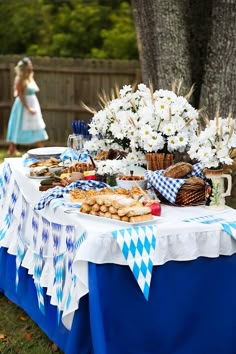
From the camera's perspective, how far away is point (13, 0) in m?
18.5

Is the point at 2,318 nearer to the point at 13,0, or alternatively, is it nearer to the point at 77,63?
the point at 77,63

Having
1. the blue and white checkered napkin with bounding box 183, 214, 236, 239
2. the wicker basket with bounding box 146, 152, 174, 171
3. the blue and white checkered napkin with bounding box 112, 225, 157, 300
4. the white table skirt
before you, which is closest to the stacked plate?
the wicker basket with bounding box 146, 152, 174, 171

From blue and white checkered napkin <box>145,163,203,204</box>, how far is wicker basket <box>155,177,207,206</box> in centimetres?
4

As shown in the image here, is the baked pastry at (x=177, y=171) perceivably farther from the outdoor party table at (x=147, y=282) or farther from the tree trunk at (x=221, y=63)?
the tree trunk at (x=221, y=63)

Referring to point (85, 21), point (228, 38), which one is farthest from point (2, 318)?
point (85, 21)

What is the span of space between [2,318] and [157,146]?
167cm

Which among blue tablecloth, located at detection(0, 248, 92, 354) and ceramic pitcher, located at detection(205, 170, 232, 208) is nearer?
blue tablecloth, located at detection(0, 248, 92, 354)

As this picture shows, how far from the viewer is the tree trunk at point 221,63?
6.35m

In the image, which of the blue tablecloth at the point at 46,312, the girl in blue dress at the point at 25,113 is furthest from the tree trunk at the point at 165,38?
the girl in blue dress at the point at 25,113

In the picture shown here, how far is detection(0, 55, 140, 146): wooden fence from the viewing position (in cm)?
1218

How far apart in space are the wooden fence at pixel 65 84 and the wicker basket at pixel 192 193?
8.28 metres

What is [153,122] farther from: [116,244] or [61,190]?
Answer: [116,244]

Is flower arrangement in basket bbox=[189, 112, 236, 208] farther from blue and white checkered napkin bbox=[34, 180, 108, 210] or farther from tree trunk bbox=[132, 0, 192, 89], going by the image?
tree trunk bbox=[132, 0, 192, 89]

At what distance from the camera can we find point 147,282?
3.38 meters
